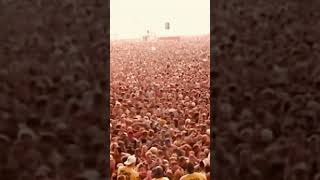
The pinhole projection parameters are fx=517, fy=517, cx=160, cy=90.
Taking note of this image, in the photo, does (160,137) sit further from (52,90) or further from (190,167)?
(52,90)

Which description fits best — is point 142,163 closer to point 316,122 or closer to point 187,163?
point 187,163

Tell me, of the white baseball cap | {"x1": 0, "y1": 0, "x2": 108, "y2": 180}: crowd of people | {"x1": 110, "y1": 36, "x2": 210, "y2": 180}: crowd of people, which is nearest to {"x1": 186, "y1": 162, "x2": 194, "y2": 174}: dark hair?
{"x1": 110, "y1": 36, "x2": 210, "y2": 180}: crowd of people

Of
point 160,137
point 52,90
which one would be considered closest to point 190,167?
point 160,137

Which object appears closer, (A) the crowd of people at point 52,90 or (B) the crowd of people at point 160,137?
(A) the crowd of people at point 52,90

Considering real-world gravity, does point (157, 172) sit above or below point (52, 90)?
below

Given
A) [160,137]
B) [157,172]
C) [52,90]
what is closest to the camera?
[52,90]

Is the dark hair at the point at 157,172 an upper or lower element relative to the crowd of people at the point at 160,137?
lower

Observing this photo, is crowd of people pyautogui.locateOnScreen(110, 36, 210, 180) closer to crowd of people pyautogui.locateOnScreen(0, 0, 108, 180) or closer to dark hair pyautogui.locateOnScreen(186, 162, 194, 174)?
dark hair pyautogui.locateOnScreen(186, 162, 194, 174)

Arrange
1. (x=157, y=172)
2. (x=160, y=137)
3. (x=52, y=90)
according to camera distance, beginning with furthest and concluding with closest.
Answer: (x=160, y=137)
(x=157, y=172)
(x=52, y=90)

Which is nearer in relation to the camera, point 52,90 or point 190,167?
point 52,90

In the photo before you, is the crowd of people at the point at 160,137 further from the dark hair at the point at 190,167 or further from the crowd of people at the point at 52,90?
the crowd of people at the point at 52,90

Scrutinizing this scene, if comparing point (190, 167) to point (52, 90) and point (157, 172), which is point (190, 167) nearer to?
point (157, 172)

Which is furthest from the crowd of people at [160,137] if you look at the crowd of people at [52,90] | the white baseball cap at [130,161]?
the crowd of people at [52,90]

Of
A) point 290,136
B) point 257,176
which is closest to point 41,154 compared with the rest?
point 257,176
